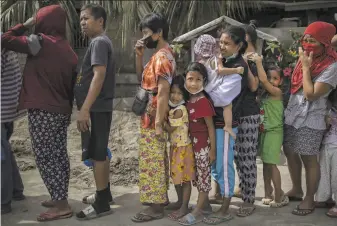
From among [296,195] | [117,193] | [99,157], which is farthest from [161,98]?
[296,195]

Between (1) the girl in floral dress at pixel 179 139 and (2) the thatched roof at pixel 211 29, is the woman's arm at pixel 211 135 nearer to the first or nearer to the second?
(1) the girl in floral dress at pixel 179 139

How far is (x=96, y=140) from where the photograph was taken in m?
3.64

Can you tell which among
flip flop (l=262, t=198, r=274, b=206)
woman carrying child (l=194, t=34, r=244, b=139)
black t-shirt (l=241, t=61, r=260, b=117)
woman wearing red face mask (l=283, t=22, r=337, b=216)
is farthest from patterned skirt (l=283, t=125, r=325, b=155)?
woman carrying child (l=194, t=34, r=244, b=139)

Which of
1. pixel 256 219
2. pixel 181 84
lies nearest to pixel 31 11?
pixel 181 84

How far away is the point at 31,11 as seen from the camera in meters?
7.89

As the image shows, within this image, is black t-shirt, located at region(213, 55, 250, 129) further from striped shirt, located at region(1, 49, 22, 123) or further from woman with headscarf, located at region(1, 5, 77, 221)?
striped shirt, located at region(1, 49, 22, 123)

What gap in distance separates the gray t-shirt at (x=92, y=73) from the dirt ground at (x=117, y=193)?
3.15 feet

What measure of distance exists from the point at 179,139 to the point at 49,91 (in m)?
1.12

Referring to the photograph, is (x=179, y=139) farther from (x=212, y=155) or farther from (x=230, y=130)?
(x=230, y=130)

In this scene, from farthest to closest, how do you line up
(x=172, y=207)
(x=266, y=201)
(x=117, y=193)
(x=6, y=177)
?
(x=117, y=193) → (x=266, y=201) → (x=172, y=207) → (x=6, y=177)

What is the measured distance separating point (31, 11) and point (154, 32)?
502 centimetres

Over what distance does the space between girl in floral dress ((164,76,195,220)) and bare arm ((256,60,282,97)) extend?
2.13ft

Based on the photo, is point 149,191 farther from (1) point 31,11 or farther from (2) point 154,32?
(1) point 31,11

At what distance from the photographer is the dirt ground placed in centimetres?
365
